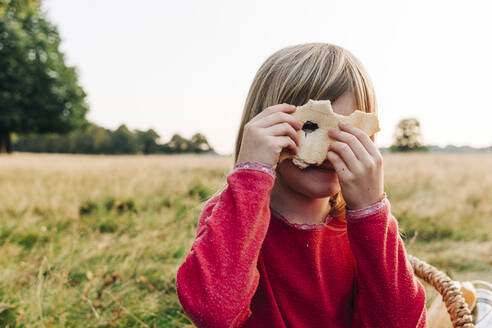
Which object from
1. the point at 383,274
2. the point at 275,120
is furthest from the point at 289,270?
the point at 275,120

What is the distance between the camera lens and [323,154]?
4.05 ft

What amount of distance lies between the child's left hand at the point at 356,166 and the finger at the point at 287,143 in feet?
0.37

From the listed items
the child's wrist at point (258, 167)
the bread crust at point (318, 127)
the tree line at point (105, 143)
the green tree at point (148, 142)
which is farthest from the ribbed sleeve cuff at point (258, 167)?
the green tree at point (148, 142)

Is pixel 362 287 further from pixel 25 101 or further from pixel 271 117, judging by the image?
pixel 25 101

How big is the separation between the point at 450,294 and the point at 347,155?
0.77 metres

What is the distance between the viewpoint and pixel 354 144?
1.20 m

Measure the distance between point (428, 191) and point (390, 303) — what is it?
17.8 feet

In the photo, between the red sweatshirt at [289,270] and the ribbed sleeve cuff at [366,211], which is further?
the ribbed sleeve cuff at [366,211]

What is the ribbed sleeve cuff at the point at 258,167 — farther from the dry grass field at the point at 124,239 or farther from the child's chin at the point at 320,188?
the dry grass field at the point at 124,239

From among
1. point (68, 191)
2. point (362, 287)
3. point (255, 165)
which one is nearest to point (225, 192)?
point (255, 165)

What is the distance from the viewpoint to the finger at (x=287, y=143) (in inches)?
46.3

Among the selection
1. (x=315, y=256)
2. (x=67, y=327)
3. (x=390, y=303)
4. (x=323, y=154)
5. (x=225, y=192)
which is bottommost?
(x=67, y=327)

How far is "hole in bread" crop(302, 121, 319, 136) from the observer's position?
127cm

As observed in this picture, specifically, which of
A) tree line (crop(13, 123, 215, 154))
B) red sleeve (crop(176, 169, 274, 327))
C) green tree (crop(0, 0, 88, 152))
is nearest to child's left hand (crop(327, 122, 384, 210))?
red sleeve (crop(176, 169, 274, 327))
